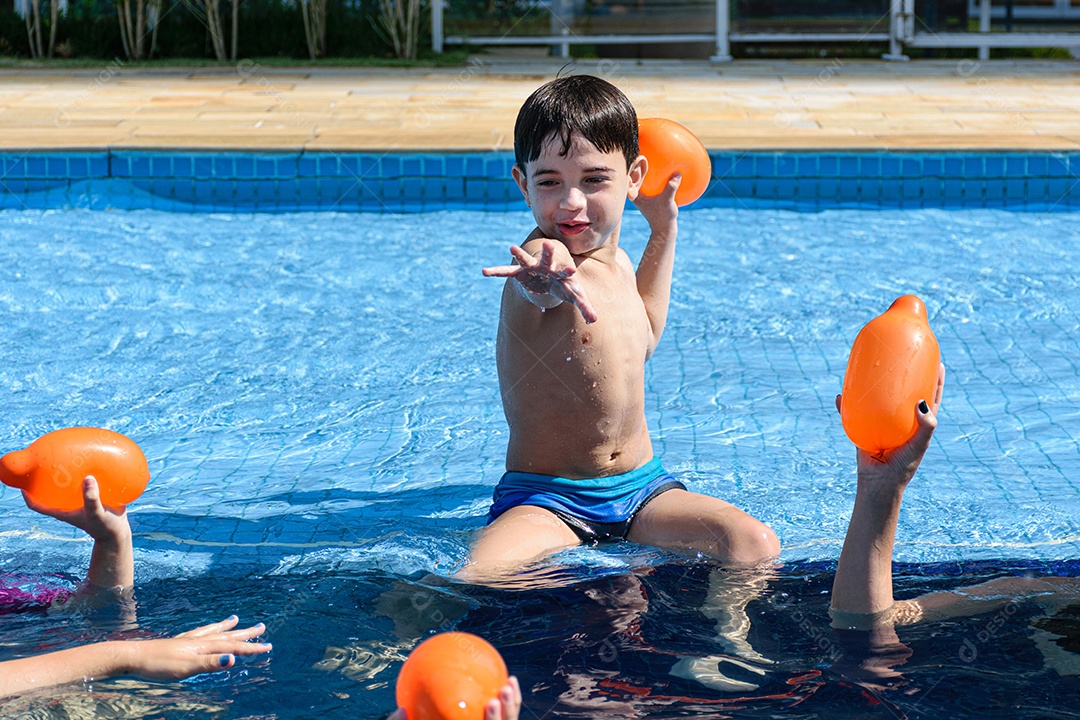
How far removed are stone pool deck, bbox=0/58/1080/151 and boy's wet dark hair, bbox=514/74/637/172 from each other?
3.92 meters

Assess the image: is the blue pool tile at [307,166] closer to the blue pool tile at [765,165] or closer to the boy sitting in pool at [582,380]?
the blue pool tile at [765,165]

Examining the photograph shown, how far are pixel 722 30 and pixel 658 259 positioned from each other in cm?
832

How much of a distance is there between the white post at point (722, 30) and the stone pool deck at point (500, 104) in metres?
0.28

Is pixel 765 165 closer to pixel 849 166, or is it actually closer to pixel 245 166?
pixel 849 166

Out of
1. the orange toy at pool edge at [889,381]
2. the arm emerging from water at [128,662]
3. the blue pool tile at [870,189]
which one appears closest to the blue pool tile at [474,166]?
the blue pool tile at [870,189]

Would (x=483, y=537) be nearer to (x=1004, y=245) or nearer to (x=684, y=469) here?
(x=684, y=469)

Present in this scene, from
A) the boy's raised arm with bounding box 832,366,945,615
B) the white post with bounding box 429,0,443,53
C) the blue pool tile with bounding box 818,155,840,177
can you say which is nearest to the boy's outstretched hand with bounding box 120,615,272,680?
the boy's raised arm with bounding box 832,366,945,615

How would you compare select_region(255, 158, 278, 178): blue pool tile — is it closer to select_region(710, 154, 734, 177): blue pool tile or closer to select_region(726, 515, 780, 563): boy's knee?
select_region(710, 154, 734, 177): blue pool tile

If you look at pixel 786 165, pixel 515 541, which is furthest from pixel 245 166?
pixel 515 541

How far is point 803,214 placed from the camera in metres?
6.89

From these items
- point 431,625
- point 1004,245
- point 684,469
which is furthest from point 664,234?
point 1004,245

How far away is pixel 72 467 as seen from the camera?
2408mm

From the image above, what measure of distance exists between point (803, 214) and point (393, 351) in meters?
2.82

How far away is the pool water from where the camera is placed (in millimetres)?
2520
